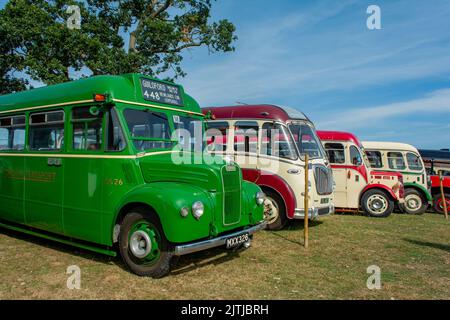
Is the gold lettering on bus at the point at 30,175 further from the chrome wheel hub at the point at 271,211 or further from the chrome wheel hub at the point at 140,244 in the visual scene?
the chrome wheel hub at the point at 271,211

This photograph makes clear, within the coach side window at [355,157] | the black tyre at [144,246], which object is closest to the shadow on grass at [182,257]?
the black tyre at [144,246]

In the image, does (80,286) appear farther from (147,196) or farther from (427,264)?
(427,264)

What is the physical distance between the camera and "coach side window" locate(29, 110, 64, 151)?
6.38 metres

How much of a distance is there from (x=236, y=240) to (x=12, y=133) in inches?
200

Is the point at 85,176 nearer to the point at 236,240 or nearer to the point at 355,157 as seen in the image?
the point at 236,240

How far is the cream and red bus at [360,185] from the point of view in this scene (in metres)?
12.2

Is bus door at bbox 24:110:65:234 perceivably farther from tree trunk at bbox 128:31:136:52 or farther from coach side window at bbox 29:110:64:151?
tree trunk at bbox 128:31:136:52

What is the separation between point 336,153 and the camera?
492 inches

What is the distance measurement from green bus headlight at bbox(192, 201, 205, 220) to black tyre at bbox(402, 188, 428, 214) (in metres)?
10.9

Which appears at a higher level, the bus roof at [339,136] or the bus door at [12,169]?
the bus roof at [339,136]

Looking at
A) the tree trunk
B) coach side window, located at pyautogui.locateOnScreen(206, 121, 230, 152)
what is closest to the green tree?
the tree trunk

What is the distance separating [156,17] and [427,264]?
18.4 metres

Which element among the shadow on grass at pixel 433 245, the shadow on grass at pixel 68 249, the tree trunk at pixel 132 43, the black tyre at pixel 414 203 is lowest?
the shadow on grass at pixel 433 245

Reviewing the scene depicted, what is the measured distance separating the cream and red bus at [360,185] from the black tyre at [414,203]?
1.62 metres
